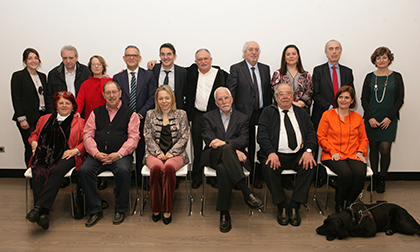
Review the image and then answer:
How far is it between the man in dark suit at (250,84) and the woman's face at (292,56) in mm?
290

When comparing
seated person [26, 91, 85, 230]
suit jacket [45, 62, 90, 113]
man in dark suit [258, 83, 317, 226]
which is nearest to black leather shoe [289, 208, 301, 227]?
man in dark suit [258, 83, 317, 226]

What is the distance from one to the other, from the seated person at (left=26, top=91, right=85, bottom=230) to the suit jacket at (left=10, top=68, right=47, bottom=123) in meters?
0.75

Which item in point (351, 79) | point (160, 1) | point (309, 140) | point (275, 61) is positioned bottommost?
point (309, 140)

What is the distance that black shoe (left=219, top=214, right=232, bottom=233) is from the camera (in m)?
2.73

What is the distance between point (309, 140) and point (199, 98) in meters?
1.37

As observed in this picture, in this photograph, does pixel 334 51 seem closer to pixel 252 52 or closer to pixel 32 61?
pixel 252 52

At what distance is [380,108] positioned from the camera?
3.60 m

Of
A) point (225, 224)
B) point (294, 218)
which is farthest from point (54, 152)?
point (294, 218)

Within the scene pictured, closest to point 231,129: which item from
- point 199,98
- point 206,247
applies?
point 199,98

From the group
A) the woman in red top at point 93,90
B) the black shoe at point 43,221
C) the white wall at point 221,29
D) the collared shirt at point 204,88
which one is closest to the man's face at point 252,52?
the collared shirt at point 204,88

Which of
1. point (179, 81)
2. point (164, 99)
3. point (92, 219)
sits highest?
point (179, 81)

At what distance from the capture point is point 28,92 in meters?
3.64

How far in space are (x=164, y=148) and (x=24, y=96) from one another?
2059 mm

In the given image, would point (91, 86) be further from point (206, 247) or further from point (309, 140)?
point (309, 140)
